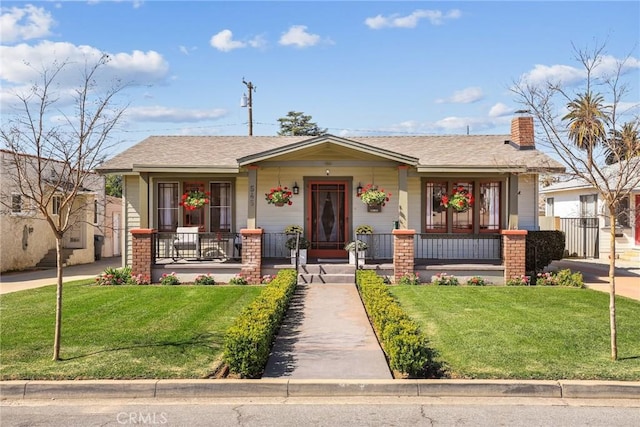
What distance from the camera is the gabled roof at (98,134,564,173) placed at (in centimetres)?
1373

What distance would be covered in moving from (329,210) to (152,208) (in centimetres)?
512

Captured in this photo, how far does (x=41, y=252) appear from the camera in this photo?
70.3ft

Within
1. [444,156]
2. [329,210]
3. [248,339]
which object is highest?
[444,156]

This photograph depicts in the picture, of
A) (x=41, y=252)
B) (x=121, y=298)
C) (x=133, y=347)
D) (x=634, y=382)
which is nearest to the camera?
(x=634, y=382)

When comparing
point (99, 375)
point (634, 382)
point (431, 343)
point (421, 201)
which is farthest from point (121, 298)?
point (634, 382)

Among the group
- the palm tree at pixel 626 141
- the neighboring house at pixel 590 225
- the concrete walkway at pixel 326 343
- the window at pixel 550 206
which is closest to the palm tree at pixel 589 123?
the palm tree at pixel 626 141

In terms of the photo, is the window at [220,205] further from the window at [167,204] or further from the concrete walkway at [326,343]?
the concrete walkway at [326,343]

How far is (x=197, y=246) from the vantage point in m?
15.2

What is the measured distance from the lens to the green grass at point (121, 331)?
6691mm

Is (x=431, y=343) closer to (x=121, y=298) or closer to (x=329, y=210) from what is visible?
(x=121, y=298)

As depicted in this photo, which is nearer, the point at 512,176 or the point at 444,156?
the point at 512,176

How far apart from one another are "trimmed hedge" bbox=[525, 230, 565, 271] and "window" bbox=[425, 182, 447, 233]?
236cm

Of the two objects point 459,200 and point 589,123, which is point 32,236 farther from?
point 589,123

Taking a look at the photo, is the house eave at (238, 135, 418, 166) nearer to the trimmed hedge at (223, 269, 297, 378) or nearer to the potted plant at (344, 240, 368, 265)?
the potted plant at (344, 240, 368, 265)
